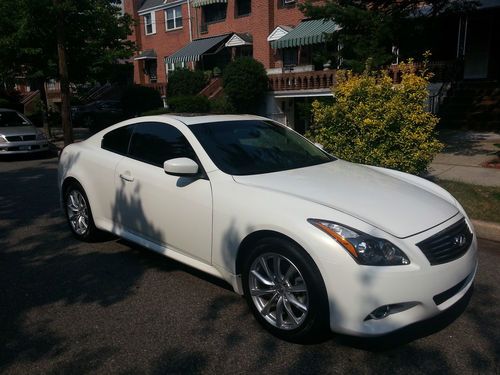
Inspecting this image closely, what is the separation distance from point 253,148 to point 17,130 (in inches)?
423

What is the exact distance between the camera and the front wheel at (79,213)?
5.24m

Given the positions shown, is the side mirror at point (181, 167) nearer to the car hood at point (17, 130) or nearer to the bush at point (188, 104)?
the car hood at point (17, 130)

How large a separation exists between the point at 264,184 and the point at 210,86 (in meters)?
21.1

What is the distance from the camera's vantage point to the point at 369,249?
2.93 m

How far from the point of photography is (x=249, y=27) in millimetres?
Answer: 25703

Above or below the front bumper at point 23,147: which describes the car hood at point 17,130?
above

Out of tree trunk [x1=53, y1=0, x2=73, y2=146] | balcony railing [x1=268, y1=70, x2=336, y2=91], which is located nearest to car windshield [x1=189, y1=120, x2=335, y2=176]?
tree trunk [x1=53, y1=0, x2=73, y2=146]

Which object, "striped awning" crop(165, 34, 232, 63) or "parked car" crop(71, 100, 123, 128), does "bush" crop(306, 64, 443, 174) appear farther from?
"striped awning" crop(165, 34, 232, 63)

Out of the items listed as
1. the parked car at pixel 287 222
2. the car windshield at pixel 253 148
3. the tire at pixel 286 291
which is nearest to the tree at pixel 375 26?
the car windshield at pixel 253 148

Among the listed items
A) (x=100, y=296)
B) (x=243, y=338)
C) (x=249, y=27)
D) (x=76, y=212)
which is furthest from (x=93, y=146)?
(x=249, y=27)

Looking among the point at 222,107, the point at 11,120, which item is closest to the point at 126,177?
the point at 11,120

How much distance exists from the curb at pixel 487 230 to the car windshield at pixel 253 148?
220cm

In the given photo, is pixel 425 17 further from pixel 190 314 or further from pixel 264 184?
pixel 190 314

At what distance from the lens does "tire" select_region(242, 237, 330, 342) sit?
3018mm
